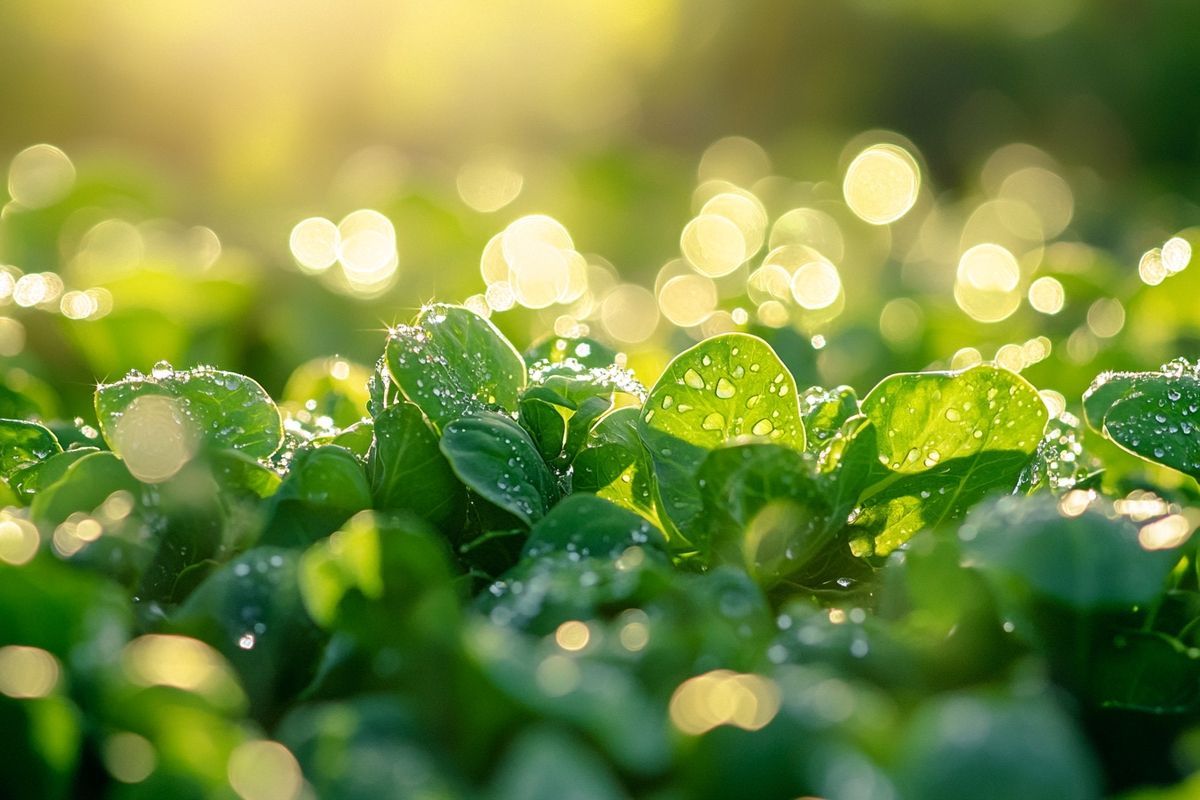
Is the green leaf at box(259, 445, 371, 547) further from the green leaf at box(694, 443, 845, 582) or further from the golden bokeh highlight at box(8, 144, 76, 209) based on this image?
the golden bokeh highlight at box(8, 144, 76, 209)

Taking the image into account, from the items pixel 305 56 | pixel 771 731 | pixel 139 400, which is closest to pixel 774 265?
pixel 139 400

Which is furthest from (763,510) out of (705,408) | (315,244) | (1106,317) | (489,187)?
(489,187)

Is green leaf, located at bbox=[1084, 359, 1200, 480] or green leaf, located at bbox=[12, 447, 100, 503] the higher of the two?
green leaf, located at bbox=[1084, 359, 1200, 480]

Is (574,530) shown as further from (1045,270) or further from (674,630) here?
(1045,270)

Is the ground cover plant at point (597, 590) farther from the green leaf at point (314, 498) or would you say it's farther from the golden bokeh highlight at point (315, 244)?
the golden bokeh highlight at point (315, 244)

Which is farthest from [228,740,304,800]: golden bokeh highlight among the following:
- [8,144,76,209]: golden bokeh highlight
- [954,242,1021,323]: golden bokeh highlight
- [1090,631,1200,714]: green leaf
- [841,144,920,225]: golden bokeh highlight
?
[841,144,920,225]: golden bokeh highlight

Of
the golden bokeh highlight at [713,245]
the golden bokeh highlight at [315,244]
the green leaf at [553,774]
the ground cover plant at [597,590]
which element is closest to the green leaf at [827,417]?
the ground cover plant at [597,590]
